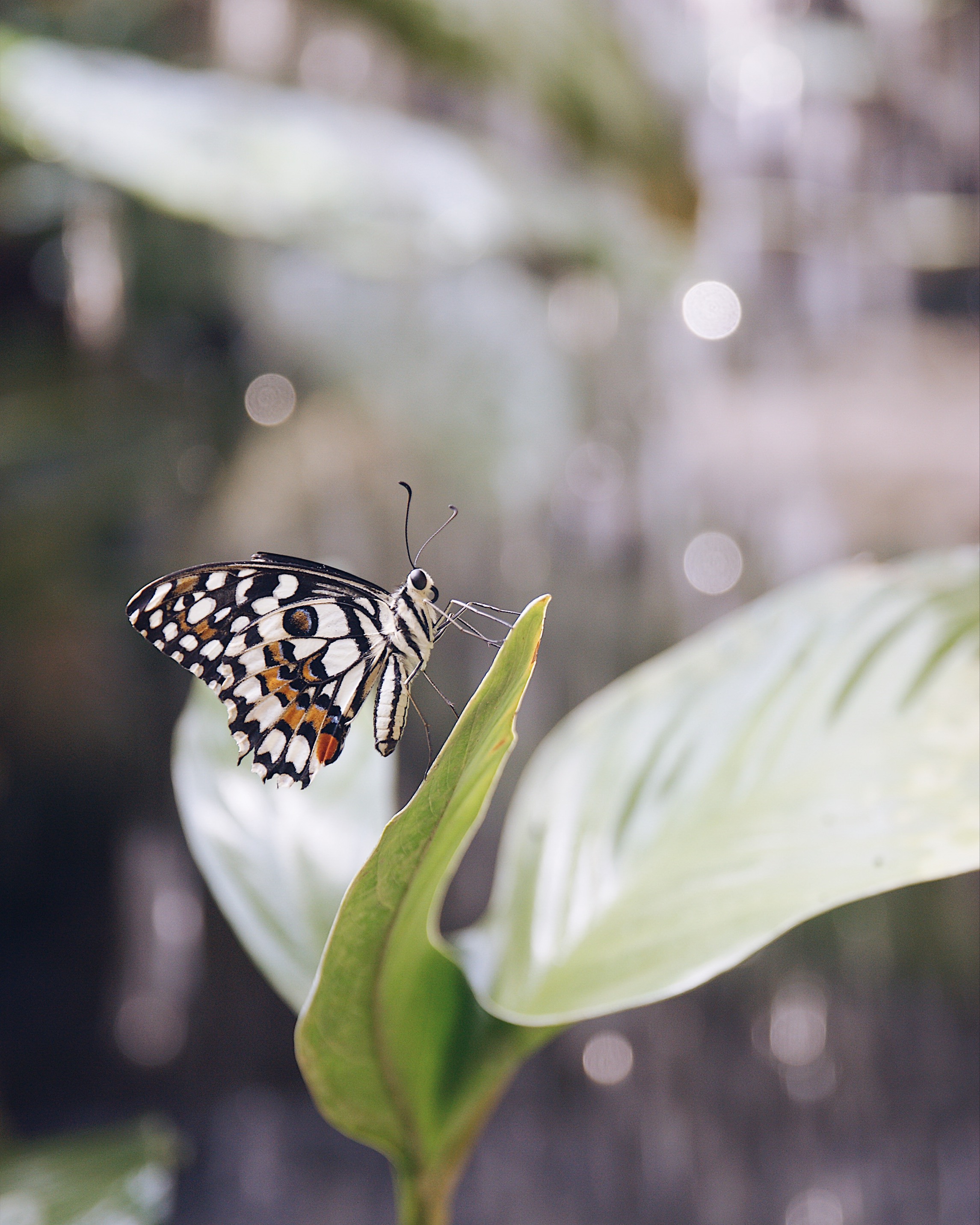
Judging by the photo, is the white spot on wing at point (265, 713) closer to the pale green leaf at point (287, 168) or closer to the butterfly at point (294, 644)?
the butterfly at point (294, 644)

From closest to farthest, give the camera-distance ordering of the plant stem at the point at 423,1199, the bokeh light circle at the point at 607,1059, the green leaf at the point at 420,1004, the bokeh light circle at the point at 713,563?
the green leaf at the point at 420,1004
the plant stem at the point at 423,1199
the bokeh light circle at the point at 607,1059
the bokeh light circle at the point at 713,563

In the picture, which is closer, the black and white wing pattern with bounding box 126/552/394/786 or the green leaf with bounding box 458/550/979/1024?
the green leaf with bounding box 458/550/979/1024

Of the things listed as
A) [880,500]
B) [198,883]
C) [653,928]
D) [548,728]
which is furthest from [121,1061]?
[880,500]

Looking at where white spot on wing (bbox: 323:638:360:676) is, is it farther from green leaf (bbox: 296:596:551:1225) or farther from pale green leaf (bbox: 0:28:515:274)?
pale green leaf (bbox: 0:28:515:274)

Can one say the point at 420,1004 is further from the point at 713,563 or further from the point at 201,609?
the point at 713,563

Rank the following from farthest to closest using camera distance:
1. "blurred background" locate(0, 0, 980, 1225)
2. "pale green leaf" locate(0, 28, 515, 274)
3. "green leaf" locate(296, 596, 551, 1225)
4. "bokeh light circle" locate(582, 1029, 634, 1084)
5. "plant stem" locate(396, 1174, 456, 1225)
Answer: "bokeh light circle" locate(582, 1029, 634, 1084), "blurred background" locate(0, 0, 980, 1225), "pale green leaf" locate(0, 28, 515, 274), "plant stem" locate(396, 1174, 456, 1225), "green leaf" locate(296, 596, 551, 1225)

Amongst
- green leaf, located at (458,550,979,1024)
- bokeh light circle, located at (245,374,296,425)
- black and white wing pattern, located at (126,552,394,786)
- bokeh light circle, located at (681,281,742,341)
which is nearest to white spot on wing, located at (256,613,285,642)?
black and white wing pattern, located at (126,552,394,786)

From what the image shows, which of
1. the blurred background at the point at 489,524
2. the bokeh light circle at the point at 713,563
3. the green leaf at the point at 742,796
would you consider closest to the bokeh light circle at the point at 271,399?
the blurred background at the point at 489,524

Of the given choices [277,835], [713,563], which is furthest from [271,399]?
[277,835]
